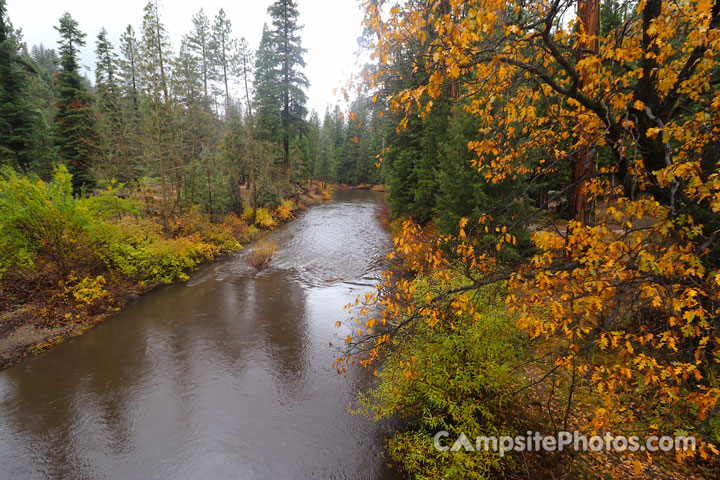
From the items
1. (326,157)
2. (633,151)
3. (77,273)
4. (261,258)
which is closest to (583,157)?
(633,151)

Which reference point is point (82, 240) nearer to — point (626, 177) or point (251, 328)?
point (251, 328)

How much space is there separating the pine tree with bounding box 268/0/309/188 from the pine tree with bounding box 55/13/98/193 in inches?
514

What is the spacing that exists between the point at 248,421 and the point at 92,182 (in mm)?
20719

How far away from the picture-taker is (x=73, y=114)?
1886 centimetres

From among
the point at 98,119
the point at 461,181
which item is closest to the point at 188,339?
the point at 461,181

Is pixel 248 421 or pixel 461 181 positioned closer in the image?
pixel 248 421

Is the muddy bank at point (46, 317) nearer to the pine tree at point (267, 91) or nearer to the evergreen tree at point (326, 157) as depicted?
the pine tree at point (267, 91)

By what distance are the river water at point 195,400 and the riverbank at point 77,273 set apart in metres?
0.69

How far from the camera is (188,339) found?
8820 mm

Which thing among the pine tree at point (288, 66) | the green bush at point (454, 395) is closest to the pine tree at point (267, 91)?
the pine tree at point (288, 66)

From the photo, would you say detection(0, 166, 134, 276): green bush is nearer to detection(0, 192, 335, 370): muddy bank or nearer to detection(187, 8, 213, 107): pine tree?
detection(0, 192, 335, 370): muddy bank

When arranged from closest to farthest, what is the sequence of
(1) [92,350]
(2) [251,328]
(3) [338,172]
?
(1) [92,350], (2) [251,328], (3) [338,172]

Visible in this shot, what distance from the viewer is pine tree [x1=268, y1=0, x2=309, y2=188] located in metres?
25.3

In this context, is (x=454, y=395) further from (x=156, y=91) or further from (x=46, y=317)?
(x=156, y=91)
